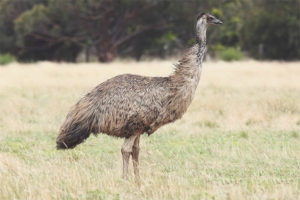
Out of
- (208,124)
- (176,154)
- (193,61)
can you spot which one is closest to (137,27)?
(208,124)

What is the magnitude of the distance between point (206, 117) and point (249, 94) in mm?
4646

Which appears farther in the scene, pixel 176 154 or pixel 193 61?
pixel 176 154

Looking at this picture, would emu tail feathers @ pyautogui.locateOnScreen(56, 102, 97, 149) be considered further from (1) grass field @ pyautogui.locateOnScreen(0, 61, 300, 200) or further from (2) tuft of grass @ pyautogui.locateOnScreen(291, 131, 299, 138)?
(2) tuft of grass @ pyautogui.locateOnScreen(291, 131, 299, 138)

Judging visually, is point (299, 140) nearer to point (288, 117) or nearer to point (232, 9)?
point (288, 117)

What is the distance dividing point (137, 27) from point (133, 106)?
119 feet

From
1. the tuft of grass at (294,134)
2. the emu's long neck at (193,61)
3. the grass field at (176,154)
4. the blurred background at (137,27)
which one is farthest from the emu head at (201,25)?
the blurred background at (137,27)

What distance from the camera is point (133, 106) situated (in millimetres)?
5934

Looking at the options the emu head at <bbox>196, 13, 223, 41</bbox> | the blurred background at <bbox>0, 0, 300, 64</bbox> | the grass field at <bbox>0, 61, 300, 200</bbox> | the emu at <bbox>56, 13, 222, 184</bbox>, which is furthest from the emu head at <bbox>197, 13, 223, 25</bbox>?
the blurred background at <bbox>0, 0, 300, 64</bbox>

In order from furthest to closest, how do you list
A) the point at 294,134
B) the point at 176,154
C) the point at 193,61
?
the point at 294,134 < the point at 176,154 < the point at 193,61

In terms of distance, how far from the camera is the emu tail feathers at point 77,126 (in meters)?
6.10

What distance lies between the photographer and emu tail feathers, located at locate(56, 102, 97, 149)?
610cm

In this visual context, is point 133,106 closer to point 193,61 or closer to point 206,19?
point 193,61

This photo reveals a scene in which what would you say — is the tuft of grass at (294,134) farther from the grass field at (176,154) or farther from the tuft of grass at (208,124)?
the tuft of grass at (208,124)

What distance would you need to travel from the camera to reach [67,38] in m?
38.6
